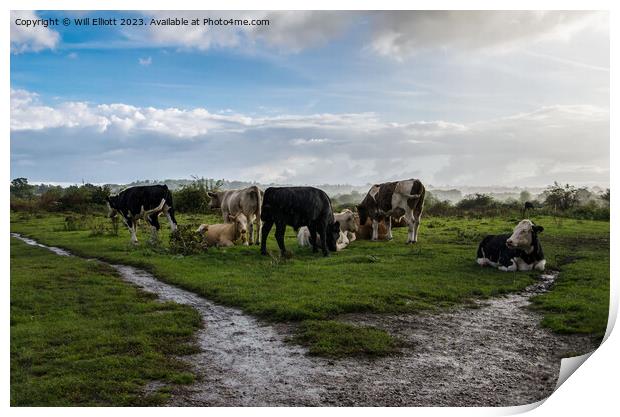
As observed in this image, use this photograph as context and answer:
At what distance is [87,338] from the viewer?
632 centimetres

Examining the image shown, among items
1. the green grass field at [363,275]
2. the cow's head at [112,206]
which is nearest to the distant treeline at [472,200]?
the green grass field at [363,275]

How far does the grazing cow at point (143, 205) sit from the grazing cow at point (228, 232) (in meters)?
0.80

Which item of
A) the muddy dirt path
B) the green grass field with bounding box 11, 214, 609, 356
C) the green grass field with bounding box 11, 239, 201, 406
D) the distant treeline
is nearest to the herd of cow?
the green grass field with bounding box 11, 214, 609, 356

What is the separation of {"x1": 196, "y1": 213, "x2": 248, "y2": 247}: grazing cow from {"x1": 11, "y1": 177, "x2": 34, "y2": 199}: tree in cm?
576

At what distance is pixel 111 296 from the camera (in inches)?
307

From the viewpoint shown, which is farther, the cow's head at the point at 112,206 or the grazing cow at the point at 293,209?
the cow's head at the point at 112,206

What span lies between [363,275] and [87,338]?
472 centimetres

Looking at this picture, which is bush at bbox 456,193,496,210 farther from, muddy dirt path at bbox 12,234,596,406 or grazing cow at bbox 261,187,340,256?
muddy dirt path at bbox 12,234,596,406

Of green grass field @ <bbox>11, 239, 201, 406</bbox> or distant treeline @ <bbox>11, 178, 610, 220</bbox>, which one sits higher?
distant treeline @ <bbox>11, 178, 610, 220</bbox>

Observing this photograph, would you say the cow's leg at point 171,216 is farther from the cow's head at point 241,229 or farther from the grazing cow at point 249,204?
the cow's head at point 241,229

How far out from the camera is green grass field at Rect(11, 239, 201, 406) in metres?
5.36

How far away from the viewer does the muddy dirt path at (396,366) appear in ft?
18.2

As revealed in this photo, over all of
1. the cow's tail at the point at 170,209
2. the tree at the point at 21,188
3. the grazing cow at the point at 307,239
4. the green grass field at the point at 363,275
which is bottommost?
the green grass field at the point at 363,275
